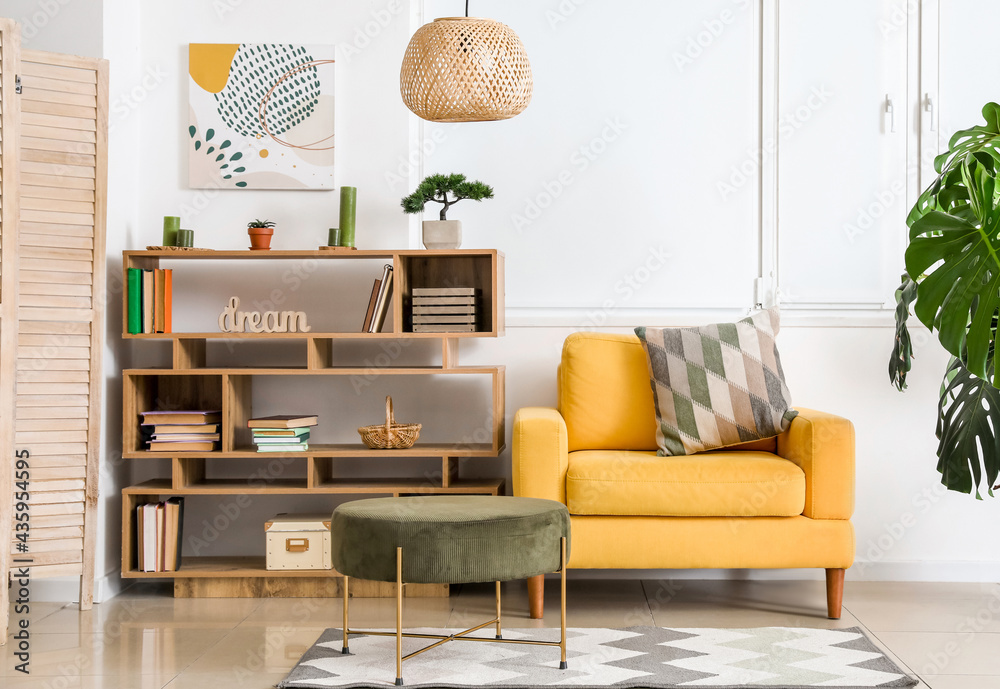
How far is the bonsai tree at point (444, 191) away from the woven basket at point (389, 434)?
762 mm

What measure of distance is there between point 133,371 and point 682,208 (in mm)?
2274

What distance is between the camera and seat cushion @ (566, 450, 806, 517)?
288 centimetres

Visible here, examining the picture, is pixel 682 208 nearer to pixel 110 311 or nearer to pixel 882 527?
pixel 882 527

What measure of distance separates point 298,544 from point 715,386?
64.5 inches

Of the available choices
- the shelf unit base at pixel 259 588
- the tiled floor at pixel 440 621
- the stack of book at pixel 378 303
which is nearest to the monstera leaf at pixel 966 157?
the tiled floor at pixel 440 621

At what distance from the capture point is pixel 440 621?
9.68ft

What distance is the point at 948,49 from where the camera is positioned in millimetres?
3625

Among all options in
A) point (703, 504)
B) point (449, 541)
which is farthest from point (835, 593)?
point (449, 541)

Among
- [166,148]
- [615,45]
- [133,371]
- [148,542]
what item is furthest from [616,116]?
[148,542]

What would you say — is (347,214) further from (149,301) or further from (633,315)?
(633,315)

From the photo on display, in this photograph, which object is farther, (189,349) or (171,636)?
(189,349)

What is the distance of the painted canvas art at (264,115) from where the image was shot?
366cm

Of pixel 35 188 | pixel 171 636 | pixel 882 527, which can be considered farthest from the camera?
pixel 882 527

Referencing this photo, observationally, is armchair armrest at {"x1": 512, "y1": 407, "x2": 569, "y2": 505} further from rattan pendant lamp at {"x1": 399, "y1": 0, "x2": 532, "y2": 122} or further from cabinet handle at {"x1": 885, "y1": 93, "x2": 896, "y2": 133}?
cabinet handle at {"x1": 885, "y1": 93, "x2": 896, "y2": 133}
